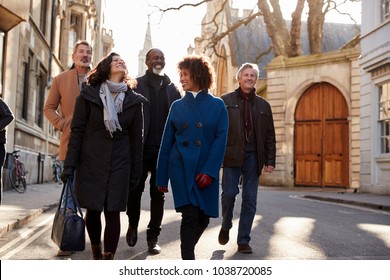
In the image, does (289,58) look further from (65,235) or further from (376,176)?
(65,235)

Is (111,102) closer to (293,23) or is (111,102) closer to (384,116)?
(384,116)

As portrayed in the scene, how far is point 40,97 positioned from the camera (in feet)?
64.0

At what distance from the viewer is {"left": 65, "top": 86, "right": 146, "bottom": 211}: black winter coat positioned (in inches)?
153

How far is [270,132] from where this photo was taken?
5422 millimetres

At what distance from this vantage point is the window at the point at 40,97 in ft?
61.9

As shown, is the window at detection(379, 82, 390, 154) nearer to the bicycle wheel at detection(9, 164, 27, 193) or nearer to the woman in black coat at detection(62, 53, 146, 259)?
the bicycle wheel at detection(9, 164, 27, 193)

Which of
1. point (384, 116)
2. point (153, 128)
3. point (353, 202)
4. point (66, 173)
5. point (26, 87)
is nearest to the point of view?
point (66, 173)

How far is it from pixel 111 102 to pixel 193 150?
661 mm

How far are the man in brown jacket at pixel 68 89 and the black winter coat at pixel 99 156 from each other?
1097mm

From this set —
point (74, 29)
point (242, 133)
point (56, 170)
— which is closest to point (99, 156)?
point (242, 133)

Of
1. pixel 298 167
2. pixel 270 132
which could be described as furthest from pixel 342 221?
pixel 298 167

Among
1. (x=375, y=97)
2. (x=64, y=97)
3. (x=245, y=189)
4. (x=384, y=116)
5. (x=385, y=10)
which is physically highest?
(x=385, y=10)

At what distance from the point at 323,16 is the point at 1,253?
1866cm

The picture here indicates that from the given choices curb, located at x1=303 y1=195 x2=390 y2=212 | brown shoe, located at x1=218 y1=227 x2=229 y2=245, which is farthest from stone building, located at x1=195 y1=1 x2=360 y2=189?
brown shoe, located at x1=218 y1=227 x2=229 y2=245
